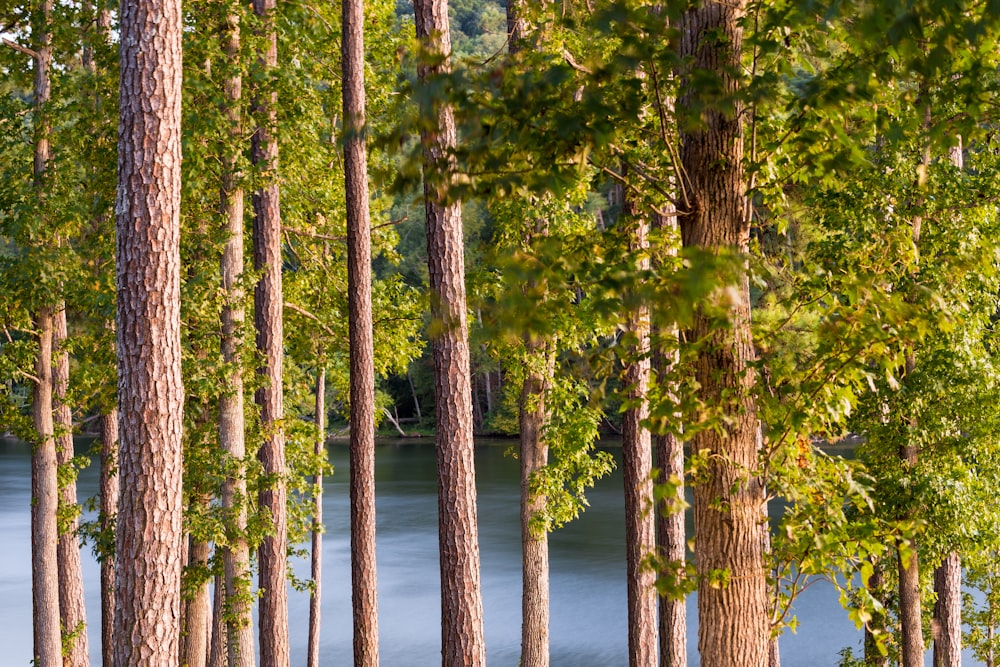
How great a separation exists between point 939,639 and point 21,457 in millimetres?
37615

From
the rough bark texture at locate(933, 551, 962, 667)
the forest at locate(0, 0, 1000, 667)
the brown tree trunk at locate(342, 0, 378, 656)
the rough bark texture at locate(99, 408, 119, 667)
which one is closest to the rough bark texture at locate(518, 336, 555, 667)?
the forest at locate(0, 0, 1000, 667)

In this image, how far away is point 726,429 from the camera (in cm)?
379

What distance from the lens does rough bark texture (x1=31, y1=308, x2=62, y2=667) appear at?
37.4 feet

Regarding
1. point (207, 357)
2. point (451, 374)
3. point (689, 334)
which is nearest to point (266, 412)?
point (207, 357)

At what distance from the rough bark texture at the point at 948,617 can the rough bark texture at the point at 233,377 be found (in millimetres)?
7470

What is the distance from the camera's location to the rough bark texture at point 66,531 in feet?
39.2

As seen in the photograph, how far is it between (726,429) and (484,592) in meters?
17.7

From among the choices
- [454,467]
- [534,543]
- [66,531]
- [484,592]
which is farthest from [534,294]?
[484,592]

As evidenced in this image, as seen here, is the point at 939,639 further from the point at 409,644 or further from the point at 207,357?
the point at 409,644

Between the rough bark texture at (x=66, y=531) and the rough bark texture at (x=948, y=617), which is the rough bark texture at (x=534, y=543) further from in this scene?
the rough bark texture at (x=66, y=531)

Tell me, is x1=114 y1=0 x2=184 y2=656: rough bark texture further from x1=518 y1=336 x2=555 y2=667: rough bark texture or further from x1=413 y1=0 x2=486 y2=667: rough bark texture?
x1=518 y1=336 x2=555 y2=667: rough bark texture

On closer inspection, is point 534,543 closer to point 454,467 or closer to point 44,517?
point 454,467

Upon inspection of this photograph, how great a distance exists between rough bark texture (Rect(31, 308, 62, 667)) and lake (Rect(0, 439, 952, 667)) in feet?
19.6

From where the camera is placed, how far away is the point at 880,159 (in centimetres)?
1010
